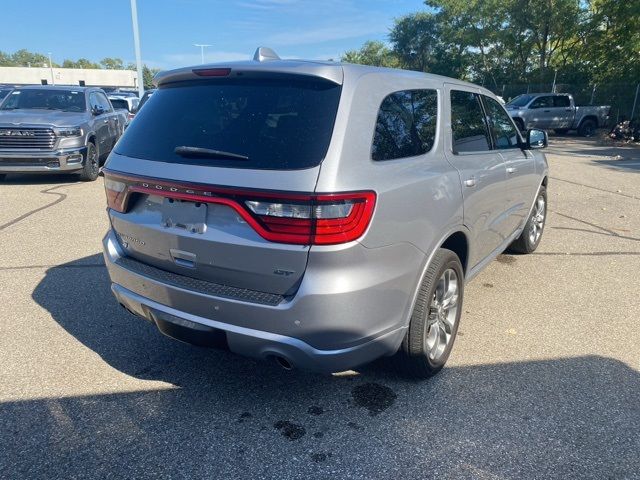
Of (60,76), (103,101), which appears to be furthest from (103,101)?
(60,76)

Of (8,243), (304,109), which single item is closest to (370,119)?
(304,109)

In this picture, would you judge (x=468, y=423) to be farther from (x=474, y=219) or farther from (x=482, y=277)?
(x=482, y=277)

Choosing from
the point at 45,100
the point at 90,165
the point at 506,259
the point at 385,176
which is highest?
the point at 45,100

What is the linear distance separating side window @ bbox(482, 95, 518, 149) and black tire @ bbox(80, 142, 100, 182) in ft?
26.7

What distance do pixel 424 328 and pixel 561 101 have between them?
76.3 feet

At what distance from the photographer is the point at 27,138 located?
8.84 meters

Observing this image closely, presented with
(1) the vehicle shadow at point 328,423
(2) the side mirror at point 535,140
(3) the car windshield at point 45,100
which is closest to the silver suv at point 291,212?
(1) the vehicle shadow at point 328,423

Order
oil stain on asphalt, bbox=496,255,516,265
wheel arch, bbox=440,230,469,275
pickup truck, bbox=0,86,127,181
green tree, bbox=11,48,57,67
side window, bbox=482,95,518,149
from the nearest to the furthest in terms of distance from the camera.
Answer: wheel arch, bbox=440,230,469,275, side window, bbox=482,95,518,149, oil stain on asphalt, bbox=496,255,516,265, pickup truck, bbox=0,86,127,181, green tree, bbox=11,48,57,67

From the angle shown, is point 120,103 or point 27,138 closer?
point 27,138

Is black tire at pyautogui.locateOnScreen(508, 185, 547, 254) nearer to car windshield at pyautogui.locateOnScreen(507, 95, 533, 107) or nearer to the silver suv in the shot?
the silver suv

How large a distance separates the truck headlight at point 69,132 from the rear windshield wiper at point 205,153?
25.6 feet

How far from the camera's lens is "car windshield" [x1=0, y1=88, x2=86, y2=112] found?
394 inches

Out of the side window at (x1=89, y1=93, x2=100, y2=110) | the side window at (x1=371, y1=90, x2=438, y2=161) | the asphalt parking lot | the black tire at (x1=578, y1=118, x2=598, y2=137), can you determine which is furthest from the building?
the side window at (x1=371, y1=90, x2=438, y2=161)

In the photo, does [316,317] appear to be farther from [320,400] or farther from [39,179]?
[39,179]
